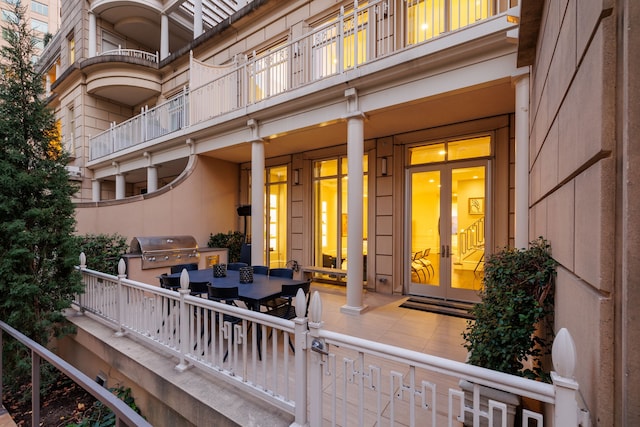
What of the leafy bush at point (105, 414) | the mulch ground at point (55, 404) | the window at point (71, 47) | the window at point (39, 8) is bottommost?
the mulch ground at point (55, 404)

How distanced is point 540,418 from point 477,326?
106 centimetres

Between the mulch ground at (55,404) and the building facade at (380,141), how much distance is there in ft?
11.8

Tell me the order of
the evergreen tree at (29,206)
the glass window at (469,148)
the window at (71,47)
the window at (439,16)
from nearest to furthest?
the evergreen tree at (29,206) → the window at (439,16) → the glass window at (469,148) → the window at (71,47)

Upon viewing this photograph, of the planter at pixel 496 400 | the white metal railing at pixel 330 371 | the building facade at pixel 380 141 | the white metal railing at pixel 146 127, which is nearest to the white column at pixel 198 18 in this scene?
the building facade at pixel 380 141

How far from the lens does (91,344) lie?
4.10m

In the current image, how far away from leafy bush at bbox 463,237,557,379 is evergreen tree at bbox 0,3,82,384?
555 centimetres

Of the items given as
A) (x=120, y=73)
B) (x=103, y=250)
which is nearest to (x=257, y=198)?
(x=103, y=250)

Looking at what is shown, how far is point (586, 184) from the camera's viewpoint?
1258 mm

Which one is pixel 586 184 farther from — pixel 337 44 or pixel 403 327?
pixel 337 44

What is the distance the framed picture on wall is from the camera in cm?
558

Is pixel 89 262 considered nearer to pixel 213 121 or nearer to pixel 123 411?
pixel 213 121

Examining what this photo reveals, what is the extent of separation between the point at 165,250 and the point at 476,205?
698 centimetres

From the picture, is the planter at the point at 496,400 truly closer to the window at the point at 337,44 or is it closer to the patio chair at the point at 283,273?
the patio chair at the point at 283,273

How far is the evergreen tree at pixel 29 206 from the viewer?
3.91m
